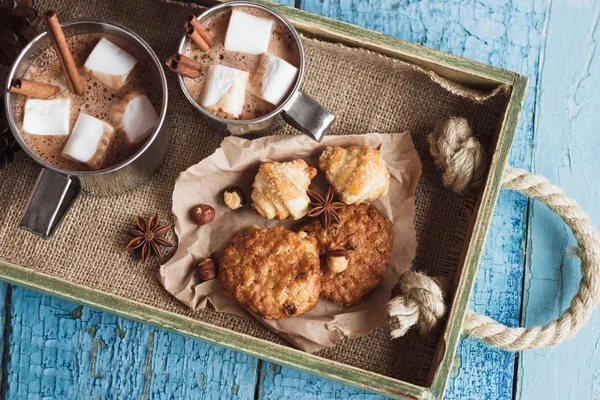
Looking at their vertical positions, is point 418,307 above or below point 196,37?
below

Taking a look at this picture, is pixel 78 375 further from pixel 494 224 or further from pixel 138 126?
pixel 494 224

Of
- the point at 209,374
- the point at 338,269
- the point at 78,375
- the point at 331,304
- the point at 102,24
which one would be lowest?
the point at 78,375

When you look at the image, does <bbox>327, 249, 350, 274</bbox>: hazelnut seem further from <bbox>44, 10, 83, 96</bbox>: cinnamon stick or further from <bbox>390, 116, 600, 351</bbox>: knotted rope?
<bbox>44, 10, 83, 96</bbox>: cinnamon stick

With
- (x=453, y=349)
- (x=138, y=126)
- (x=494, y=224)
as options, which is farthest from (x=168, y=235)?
(x=494, y=224)

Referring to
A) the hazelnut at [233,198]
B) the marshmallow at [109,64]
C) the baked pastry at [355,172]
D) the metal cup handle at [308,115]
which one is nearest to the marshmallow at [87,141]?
the marshmallow at [109,64]

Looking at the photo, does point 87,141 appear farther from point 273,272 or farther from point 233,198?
point 273,272

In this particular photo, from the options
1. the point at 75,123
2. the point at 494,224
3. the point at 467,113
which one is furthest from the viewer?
the point at 494,224

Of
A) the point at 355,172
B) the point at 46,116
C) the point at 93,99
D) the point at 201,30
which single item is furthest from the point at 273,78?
the point at 46,116
